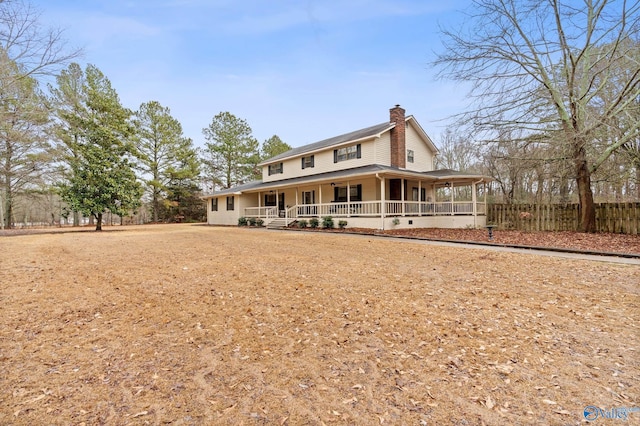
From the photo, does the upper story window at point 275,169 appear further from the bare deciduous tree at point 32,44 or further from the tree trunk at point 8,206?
the tree trunk at point 8,206

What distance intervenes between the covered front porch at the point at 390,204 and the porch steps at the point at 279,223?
0.27 feet

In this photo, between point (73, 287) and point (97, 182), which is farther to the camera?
point (97, 182)

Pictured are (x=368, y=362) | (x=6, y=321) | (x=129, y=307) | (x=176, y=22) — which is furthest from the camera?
(x=176, y=22)

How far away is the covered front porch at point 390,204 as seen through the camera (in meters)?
16.6

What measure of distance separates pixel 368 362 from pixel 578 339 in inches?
99.0

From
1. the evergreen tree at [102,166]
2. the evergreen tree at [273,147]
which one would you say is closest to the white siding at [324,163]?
the evergreen tree at [102,166]

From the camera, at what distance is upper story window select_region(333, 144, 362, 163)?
63.9ft

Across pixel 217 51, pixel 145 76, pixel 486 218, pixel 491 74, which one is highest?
pixel 217 51

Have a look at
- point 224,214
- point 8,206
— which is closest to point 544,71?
point 224,214

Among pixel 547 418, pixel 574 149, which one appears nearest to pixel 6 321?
pixel 547 418

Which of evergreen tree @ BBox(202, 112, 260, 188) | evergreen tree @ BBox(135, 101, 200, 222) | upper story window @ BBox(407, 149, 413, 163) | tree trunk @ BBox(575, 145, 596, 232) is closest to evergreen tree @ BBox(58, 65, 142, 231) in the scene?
evergreen tree @ BBox(135, 101, 200, 222)

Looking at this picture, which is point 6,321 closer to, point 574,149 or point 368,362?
point 368,362

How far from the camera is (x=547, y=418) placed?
209 cm

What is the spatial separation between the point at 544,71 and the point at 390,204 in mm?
8980
